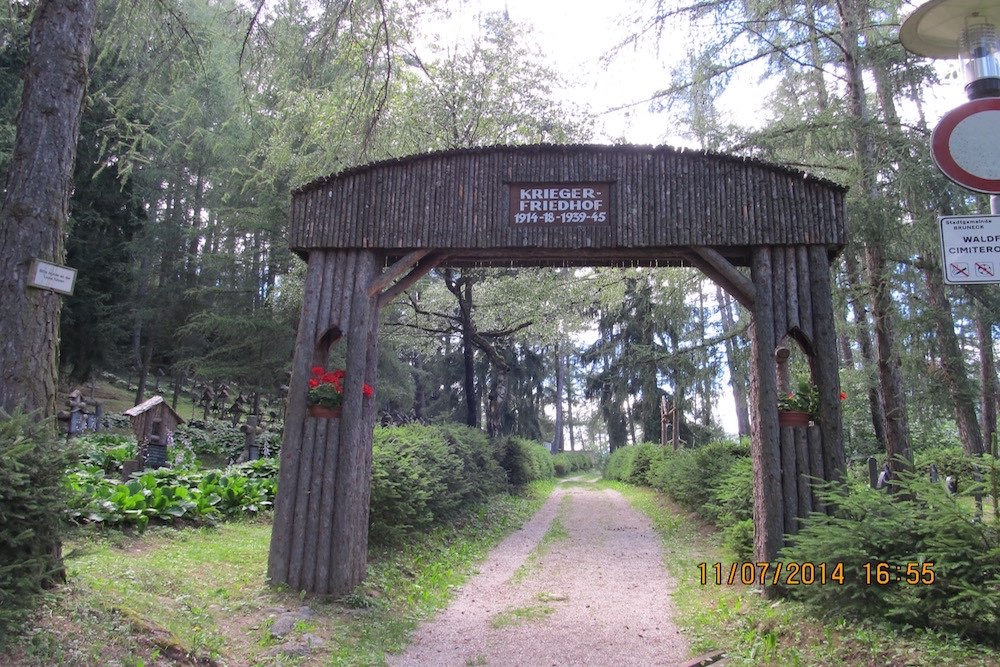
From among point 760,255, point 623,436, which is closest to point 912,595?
point 760,255

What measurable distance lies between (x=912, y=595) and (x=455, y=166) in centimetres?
555

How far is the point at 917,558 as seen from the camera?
15.3 feet

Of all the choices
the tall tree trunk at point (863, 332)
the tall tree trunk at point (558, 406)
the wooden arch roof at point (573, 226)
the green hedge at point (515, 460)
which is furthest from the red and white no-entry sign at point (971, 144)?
the tall tree trunk at point (558, 406)

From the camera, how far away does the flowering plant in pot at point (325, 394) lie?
22.8 ft

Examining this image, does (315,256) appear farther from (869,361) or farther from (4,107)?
(4,107)

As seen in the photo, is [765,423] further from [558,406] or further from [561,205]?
[558,406]

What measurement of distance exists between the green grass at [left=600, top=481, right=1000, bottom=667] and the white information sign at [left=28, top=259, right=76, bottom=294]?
17.8 feet

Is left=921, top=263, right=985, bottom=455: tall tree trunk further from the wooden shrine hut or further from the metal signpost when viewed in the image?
the wooden shrine hut

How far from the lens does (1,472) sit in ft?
12.3

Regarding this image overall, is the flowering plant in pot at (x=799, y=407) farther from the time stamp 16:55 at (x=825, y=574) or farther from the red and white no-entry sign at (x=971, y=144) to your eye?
the red and white no-entry sign at (x=971, y=144)

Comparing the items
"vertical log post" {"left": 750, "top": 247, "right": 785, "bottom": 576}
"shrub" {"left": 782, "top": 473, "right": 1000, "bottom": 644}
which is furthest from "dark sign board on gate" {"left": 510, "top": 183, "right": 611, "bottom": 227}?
"shrub" {"left": 782, "top": 473, "right": 1000, "bottom": 644}

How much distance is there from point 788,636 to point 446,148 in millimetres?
11869

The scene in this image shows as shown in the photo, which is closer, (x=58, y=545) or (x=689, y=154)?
(x=58, y=545)
